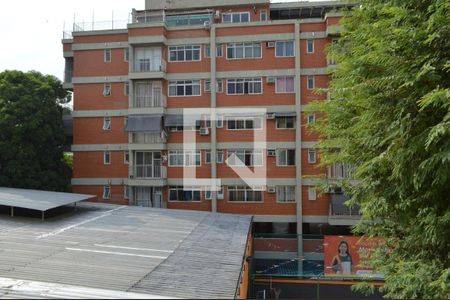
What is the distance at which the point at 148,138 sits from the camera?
69.1ft

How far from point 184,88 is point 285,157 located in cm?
634

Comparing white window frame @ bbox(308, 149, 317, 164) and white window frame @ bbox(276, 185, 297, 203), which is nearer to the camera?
white window frame @ bbox(308, 149, 317, 164)

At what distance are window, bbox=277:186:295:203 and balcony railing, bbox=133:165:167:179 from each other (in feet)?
19.5

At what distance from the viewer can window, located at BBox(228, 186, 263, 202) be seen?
2058 cm

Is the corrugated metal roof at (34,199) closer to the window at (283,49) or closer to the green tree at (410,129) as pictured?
the green tree at (410,129)

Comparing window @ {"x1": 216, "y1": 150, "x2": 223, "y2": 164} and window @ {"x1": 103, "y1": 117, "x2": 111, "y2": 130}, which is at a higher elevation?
window @ {"x1": 103, "y1": 117, "x2": 111, "y2": 130}

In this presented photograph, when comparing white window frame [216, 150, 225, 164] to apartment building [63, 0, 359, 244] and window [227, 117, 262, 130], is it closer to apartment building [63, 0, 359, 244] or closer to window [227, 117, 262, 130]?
apartment building [63, 0, 359, 244]

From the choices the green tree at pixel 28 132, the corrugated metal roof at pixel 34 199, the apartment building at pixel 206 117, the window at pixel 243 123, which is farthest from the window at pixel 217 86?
the corrugated metal roof at pixel 34 199

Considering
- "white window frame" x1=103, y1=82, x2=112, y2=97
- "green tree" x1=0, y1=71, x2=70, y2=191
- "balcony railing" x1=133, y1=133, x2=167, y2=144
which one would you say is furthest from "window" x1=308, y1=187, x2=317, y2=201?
"green tree" x1=0, y1=71, x2=70, y2=191

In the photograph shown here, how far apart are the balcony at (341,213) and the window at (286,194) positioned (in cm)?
198

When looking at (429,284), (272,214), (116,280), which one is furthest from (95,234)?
(272,214)

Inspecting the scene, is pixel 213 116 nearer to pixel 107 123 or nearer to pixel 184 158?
pixel 184 158

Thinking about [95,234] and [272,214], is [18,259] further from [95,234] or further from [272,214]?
[272,214]

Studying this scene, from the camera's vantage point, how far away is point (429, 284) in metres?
5.55
